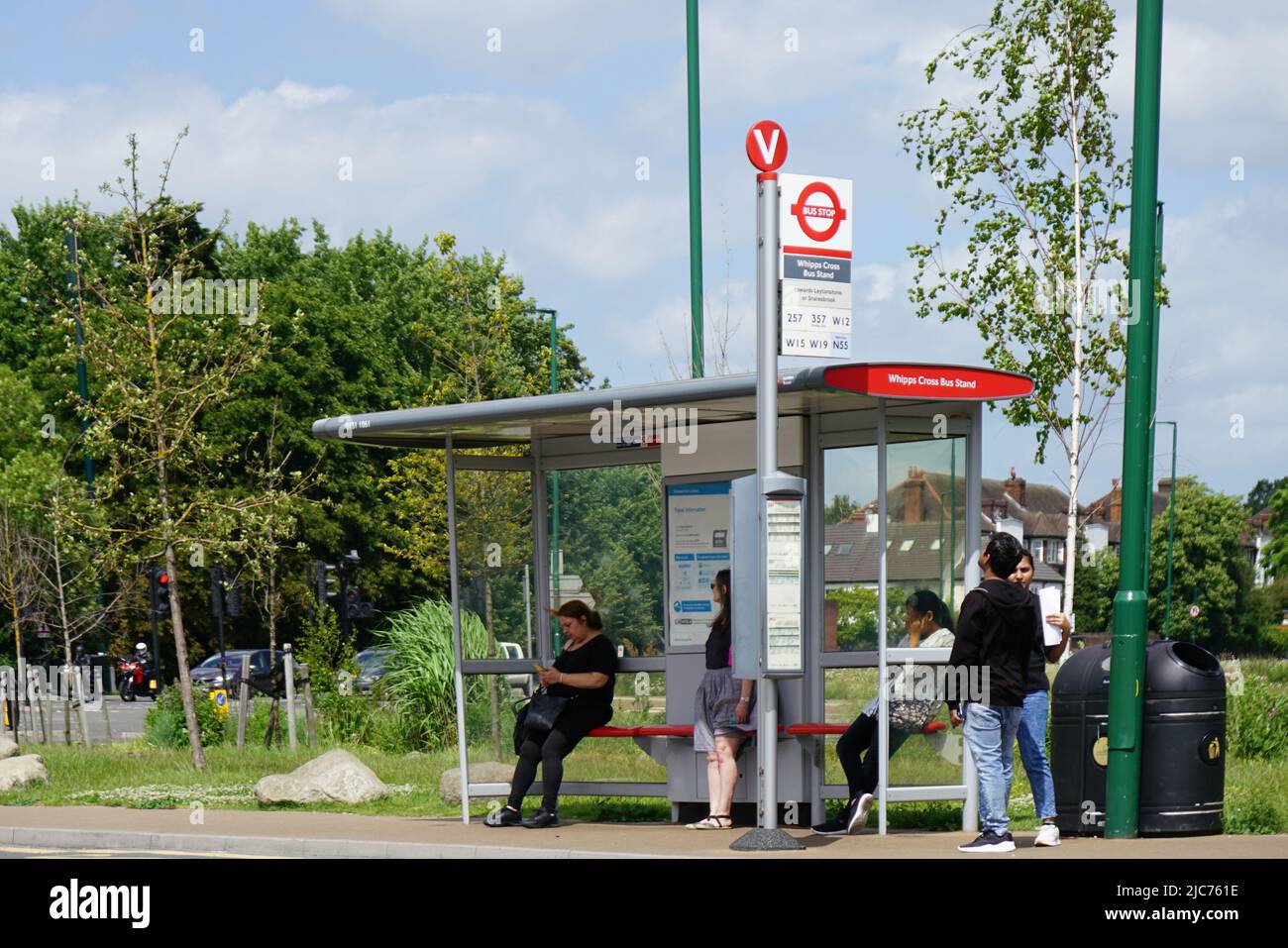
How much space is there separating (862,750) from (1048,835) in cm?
168

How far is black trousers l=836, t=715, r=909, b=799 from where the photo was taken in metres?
11.6

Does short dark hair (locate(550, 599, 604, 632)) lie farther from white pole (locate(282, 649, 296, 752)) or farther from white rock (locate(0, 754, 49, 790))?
white pole (locate(282, 649, 296, 752))

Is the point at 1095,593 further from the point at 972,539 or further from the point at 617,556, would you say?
the point at 972,539

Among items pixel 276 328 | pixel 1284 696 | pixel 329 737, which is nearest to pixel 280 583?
pixel 276 328

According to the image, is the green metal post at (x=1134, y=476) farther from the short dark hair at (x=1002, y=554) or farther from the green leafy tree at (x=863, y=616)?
the green leafy tree at (x=863, y=616)

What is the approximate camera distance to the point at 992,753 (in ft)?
32.9

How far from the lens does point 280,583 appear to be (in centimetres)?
4525

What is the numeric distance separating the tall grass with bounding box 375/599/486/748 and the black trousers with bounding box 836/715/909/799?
9.25 metres

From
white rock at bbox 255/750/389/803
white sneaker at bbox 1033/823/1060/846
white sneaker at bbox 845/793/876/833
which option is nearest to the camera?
white sneaker at bbox 1033/823/1060/846

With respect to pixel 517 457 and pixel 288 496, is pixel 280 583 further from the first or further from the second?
pixel 517 457

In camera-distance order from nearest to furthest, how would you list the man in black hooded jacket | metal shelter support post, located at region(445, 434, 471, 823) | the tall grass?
the man in black hooded jacket → metal shelter support post, located at region(445, 434, 471, 823) → the tall grass

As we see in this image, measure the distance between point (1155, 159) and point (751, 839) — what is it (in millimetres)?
4654

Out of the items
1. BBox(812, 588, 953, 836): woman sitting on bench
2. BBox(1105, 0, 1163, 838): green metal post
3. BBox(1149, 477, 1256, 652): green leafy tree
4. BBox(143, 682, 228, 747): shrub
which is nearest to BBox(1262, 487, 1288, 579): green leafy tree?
BBox(1149, 477, 1256, 652): green leafy tree

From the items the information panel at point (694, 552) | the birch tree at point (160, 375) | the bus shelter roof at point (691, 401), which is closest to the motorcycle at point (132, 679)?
the birch tree at point (160, 375)
